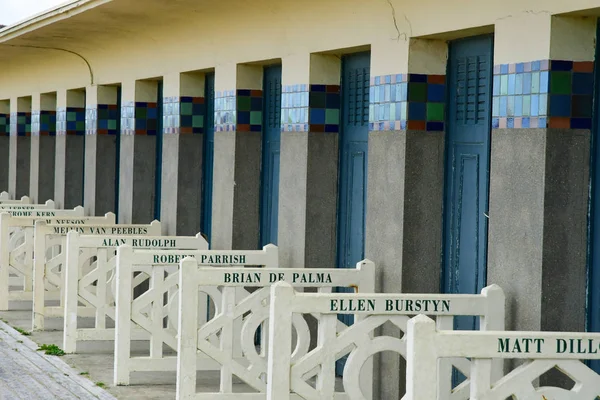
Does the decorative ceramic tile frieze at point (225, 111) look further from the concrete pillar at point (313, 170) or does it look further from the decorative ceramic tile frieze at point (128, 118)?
the decorative ceramic tile frieze at point (128, 118)

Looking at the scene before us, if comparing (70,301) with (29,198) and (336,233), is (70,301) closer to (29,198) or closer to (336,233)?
(336,233)

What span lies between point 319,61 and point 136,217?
5296 mm

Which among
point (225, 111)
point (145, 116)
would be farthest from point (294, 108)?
point (145, 116)

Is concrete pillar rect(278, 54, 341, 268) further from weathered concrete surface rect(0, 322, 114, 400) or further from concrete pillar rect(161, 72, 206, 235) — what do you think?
concrete pillar rect(161, 72, 206, 235)

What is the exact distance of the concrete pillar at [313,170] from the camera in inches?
430

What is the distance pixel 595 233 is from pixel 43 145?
1465 cm

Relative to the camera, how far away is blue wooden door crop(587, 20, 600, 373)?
7.57 m

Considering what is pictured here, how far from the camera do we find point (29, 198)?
21328 millimetres

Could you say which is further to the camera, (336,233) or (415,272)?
(336,233)

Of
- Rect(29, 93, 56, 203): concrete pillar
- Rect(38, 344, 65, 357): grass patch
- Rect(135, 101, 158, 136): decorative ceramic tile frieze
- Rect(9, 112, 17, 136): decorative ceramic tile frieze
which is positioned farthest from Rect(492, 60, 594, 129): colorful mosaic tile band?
Rect(9, 112, 17, 136): decorative ceramic tile frieze

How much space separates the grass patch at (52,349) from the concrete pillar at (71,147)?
704 cm

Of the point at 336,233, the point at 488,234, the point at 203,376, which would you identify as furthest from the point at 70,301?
the point at 488,234

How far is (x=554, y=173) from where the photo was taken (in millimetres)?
7516

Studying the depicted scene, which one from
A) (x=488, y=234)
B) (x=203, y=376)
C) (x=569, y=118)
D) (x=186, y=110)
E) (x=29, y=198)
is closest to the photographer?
(x=569, y=118)
